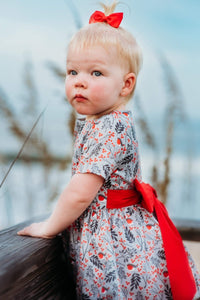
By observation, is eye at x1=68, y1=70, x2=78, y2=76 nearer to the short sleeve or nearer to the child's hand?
the short sleeve

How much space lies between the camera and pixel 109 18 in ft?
3.80

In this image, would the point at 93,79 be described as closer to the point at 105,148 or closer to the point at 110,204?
the point at 105,148

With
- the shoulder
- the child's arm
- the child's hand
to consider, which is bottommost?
the child's hand

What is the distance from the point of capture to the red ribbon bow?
1.15m

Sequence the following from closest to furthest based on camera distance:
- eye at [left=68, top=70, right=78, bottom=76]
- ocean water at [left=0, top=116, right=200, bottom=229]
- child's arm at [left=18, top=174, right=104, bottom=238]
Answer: child's arm at [left=18, top=174, right=104, bottom=238], eye at [left=68, top=70, right=78, bottom=76], ocean water at [left=0, top=116, right=200, bottom=229]

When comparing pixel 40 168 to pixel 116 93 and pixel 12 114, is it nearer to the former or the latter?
pixel 12 114

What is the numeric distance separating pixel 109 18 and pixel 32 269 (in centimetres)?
76

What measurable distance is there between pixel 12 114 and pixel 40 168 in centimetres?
37

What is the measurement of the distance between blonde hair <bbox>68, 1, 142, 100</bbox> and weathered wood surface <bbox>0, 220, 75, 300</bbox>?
1.88ft

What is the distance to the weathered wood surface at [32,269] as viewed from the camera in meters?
0.82

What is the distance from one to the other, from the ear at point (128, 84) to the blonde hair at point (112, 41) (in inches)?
0.8

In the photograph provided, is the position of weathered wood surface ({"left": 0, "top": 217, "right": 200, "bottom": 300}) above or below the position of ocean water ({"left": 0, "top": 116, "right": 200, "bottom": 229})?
below

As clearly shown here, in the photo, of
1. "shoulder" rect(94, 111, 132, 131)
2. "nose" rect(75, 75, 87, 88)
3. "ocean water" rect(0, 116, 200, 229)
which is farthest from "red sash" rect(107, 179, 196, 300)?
"ocean water" rect(0, 116, 200, 229)

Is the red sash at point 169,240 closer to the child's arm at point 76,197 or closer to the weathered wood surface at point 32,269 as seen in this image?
the child's arm at point 76,197
